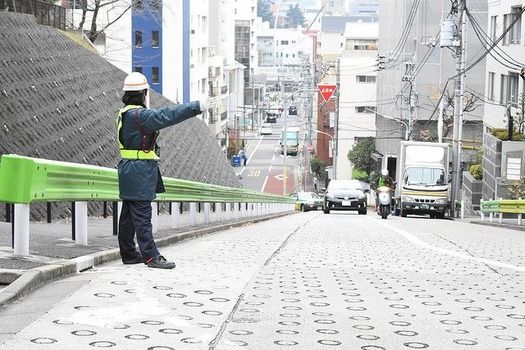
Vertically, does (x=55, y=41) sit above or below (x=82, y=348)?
above

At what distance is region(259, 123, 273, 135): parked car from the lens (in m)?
124

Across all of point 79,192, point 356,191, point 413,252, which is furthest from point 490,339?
point 356,191

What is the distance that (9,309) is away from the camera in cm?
580

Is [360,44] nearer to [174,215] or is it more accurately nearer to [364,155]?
[364,155]

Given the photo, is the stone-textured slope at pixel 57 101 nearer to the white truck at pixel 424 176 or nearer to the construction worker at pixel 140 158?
the construction worker at pixel 140 158

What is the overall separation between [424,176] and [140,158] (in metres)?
31.5

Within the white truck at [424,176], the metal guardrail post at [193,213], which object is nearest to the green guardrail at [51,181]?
the metal guardrail post at [193,213]

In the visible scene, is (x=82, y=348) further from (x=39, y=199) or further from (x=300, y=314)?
(x=39, y=199)

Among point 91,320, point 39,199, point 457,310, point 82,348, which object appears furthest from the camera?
point 39,199

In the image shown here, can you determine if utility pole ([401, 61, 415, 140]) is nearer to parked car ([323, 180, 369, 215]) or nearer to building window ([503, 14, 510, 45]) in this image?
building window ([503, 14, 510, 45])

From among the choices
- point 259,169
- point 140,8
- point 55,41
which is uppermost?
point 140,8

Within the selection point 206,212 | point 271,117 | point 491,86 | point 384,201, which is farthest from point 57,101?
point 271,117

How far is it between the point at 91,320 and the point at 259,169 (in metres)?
83.3

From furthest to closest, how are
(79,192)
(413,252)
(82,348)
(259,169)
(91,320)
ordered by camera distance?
(259,169) < (413,252) < (79,192) < (91,320) < (82,348)
